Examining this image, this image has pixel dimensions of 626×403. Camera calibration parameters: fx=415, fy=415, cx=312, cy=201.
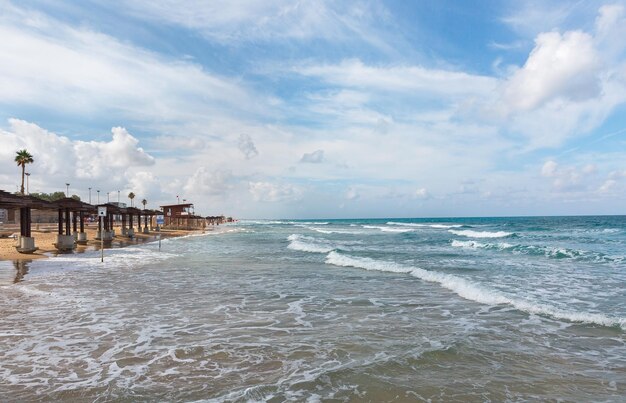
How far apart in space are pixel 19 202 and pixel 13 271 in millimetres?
6366

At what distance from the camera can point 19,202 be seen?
73.4 feet

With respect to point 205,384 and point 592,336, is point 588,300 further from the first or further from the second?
point 205,384

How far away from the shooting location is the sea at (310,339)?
5.82 meters

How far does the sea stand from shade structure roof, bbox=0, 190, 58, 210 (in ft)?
19.8

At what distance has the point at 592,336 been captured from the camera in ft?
28.1

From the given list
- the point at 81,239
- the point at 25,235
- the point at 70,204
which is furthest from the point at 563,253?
the point at 81,239

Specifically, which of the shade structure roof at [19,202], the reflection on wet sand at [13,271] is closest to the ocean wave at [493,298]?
the reflection on wet sand at [13,271]

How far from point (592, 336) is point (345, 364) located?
553cm

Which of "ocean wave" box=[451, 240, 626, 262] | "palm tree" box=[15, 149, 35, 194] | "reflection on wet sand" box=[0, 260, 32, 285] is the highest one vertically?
"palm tree" box=[15, 149, 35, 194]

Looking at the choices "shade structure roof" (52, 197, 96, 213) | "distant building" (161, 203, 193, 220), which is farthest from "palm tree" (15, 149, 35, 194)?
"shade structure roof" (52, 197, 96, 213)

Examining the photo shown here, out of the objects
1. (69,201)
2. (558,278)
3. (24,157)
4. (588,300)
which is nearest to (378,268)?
(558,278)

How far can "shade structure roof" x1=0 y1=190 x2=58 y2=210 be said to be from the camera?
20847 millimetres

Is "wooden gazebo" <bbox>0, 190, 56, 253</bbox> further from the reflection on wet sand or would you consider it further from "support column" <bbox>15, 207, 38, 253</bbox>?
the reflection on wet sand

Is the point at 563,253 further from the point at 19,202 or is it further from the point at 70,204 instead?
the point at 70,204
